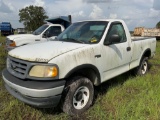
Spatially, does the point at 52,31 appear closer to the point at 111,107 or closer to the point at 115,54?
the point at 115,54

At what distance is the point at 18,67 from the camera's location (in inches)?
142

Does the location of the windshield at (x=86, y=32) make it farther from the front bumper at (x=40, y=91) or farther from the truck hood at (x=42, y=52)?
the front bumper at (x=40, y=91)

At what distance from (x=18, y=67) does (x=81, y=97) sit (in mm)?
1318

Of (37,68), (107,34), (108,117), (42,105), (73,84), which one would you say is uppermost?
(107,34)

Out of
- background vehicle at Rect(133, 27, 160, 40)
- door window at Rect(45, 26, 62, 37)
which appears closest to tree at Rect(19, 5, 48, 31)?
background vehicle at Rect(133, 27, 160, 40)

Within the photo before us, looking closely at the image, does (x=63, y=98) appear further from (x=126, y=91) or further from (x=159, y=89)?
(x=159, y=89)

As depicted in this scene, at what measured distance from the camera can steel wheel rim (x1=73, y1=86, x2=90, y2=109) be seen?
3.82 meters

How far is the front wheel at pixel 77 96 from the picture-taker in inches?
140

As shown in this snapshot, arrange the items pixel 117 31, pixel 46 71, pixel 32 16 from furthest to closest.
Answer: pixel 32 16, pixel 117 31, pixel 46 71

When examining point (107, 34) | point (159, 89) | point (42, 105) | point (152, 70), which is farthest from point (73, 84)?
point (152, 70)

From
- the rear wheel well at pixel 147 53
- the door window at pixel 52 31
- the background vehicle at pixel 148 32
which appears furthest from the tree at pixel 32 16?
the rear wheel well at pixel 147 53

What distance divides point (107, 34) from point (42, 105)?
7.08 feet

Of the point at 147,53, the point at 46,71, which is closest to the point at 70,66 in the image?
the point at 46,71

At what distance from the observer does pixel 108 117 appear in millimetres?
3781
